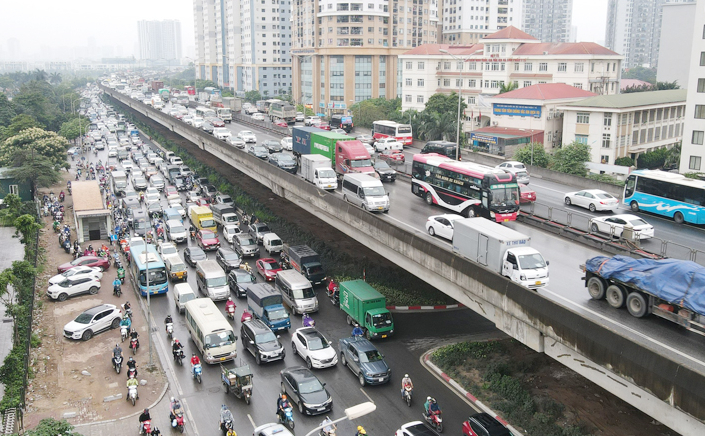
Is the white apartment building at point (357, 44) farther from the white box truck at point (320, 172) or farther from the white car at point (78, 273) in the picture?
the white car at point (78, 273)

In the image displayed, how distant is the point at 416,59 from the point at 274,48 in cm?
8080

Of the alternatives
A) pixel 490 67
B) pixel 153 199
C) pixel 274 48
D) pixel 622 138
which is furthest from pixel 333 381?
pixel 274 48

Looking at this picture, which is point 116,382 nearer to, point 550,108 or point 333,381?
point 333,381

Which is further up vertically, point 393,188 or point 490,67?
point 490,67

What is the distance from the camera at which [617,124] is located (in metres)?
61.1

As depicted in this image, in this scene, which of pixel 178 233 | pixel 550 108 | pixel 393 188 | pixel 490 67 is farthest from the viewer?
pixel 490 67

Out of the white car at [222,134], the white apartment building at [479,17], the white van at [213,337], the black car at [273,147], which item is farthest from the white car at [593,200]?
the white apartment building at [479,17]

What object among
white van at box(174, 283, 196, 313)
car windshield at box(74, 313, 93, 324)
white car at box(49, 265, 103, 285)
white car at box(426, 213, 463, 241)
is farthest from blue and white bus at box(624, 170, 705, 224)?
white car at box(49, 265, 103, 285)

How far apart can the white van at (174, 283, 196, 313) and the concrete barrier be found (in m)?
10.1

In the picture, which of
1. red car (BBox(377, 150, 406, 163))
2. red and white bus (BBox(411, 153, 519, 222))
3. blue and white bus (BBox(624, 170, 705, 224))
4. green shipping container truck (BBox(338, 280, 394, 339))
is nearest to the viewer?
green shipping container truck (BBox(338, 280, 394, 339))

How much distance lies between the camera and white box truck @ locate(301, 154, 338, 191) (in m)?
39.2

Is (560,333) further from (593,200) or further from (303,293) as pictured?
(593,200)

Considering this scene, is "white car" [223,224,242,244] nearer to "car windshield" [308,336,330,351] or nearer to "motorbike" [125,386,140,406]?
"car windshield" [308,336,330,351]

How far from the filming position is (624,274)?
19594mm
